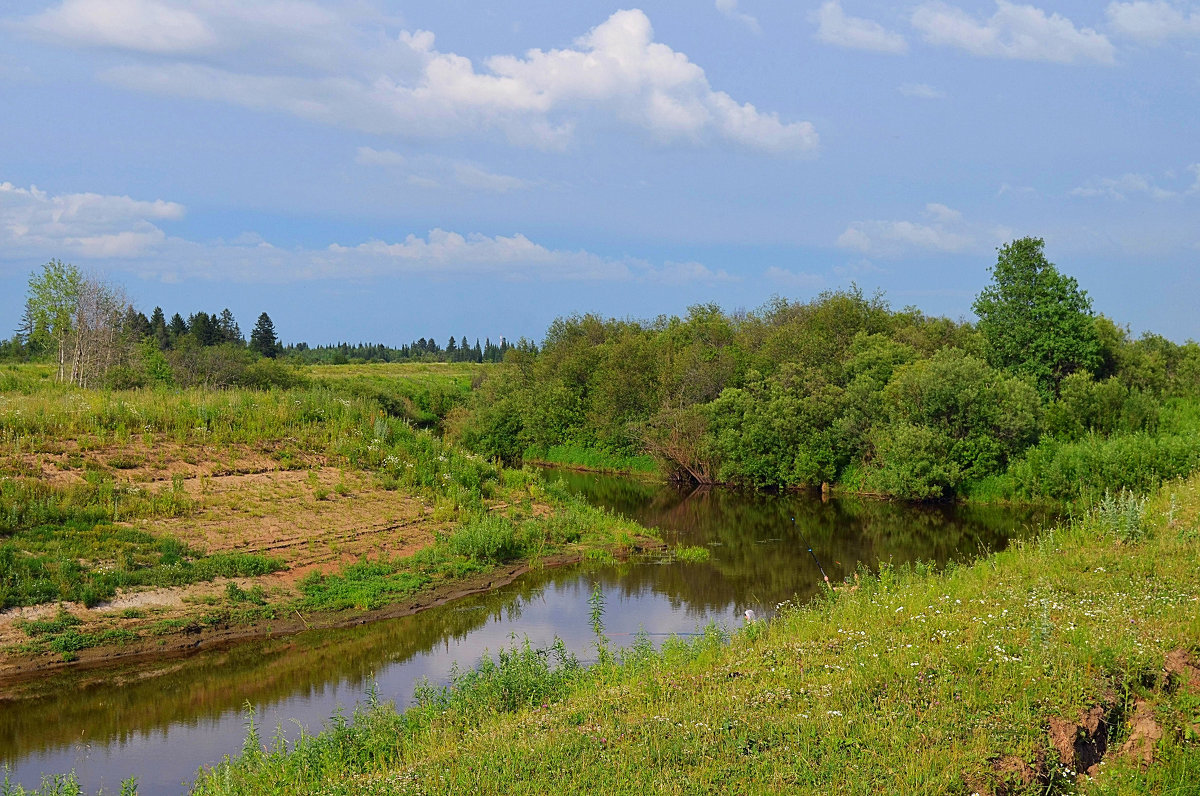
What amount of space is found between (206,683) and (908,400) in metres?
27.5

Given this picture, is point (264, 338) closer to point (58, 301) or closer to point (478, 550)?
point (58, 301)

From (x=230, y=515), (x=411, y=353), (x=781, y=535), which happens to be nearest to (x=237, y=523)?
(x=230, y=515)

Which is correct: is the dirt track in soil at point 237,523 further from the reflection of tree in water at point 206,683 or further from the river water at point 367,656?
the river water at point 367,656

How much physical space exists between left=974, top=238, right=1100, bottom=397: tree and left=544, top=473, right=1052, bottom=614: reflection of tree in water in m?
8.43

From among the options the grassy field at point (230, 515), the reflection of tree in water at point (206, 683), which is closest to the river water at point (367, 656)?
the reflection of tree in water at point (206, 683)

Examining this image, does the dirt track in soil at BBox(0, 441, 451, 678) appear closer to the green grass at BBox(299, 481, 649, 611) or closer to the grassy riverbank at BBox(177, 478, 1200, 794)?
the green grass at BBox(299, 481, 649, 611)

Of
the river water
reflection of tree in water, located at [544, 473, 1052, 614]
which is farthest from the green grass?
reflection of tree in water, located at [544, 473, 1052, 614]

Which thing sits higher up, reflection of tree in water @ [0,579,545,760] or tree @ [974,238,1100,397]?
tree @ [974,238,1100,397]

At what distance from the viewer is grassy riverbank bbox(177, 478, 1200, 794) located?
256 inches

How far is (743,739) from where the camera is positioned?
6.84 metres

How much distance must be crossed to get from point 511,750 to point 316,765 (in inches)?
102

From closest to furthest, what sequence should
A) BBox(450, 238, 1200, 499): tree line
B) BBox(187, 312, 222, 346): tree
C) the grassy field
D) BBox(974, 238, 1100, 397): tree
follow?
the grassy field < BBox(450, 238, 1200, 499): tree line < BBox(974, 238, 1100, 397): tree < BBox(187, 312, 222, 346): tree

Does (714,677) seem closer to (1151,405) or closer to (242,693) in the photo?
(242,693)

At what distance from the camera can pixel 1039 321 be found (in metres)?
35.5
